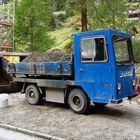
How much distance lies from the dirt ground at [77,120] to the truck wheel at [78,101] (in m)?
0.23

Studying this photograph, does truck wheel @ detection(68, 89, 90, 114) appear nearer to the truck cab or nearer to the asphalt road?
the truck cab

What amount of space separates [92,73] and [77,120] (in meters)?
1.58

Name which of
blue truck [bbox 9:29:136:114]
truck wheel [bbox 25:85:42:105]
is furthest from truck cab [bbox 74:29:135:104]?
truck wheel [bbox 25:85:42:105]

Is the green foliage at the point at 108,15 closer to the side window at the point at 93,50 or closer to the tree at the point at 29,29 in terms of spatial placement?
the side window at the point at 93,50

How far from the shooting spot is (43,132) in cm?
898

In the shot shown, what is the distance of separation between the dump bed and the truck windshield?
5.64 ft

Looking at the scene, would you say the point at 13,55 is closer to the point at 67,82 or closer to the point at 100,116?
the point at 67,82

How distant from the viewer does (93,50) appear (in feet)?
34.7

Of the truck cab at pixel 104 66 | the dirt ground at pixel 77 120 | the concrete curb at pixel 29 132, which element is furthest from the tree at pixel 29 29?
the concrete curb at pixel 29 132

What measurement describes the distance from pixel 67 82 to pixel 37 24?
18.8 metres

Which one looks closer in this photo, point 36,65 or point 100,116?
point 100,116

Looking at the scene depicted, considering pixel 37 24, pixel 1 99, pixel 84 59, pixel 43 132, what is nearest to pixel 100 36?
pixel 84 59

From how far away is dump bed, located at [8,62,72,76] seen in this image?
11.4m

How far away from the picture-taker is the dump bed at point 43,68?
1141cm
